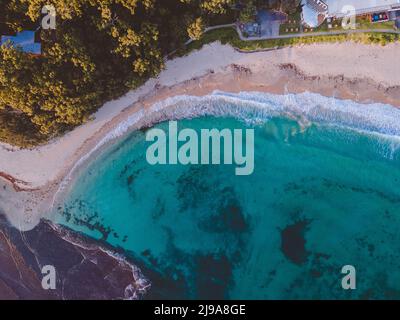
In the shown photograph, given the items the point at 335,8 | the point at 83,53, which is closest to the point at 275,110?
the point at 335,8

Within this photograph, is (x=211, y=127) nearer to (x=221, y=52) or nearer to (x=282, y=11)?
(x=221, y=52)

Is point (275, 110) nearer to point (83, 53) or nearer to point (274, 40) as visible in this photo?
point (274, 40)

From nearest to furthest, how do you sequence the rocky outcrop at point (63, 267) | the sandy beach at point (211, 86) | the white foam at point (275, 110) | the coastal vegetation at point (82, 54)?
the coastal vegetation at point (82, 54), the sandy beach at point (211, 86), the white foam at point (275, 110), the rocky outcrop at point (63, 267)

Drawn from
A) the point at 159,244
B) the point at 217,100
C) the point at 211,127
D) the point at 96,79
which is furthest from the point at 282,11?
the point at 159,244

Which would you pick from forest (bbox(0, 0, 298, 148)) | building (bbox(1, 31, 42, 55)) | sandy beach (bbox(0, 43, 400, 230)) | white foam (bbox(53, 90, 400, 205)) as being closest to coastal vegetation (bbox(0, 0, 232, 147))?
forest (bbox(0, 0, 298, 148))

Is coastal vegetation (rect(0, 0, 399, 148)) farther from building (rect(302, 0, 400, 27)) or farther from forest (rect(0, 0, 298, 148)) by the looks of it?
building (rect(302, 0, 400, 27))

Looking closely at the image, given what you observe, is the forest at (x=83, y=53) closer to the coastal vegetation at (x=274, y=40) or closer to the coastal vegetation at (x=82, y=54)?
the coastal vegetation at (x=82, y=54)

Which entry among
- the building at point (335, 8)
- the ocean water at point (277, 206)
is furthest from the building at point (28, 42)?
the building at point (335, 8)
